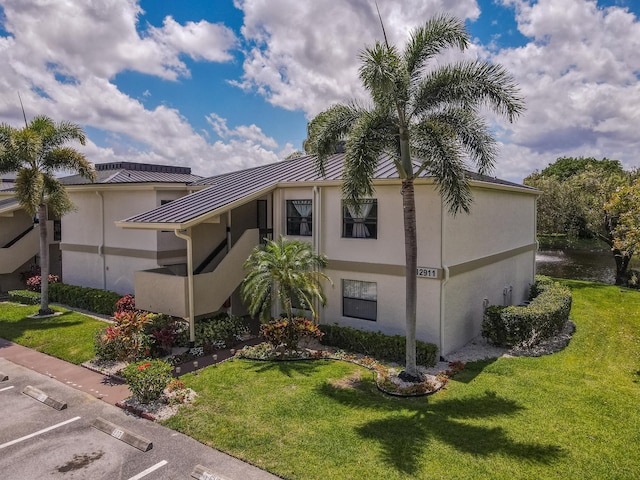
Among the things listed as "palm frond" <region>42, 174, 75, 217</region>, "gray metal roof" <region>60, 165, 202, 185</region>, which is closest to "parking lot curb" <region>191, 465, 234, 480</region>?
"palm frond" <region>42, 174, 75, 217</region>

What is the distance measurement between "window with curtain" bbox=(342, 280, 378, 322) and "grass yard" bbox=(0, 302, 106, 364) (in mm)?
8931

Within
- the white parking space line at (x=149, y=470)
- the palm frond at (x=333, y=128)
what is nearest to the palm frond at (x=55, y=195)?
the palm frond at (x=333, y=128)

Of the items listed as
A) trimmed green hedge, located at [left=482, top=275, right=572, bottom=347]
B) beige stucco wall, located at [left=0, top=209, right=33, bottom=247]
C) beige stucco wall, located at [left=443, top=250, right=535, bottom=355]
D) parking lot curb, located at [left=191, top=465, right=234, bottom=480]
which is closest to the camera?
parking lot curb, located at [left=191, top=465, right=234, bottom=480]

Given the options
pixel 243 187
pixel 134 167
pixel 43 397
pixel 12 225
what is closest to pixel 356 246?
pixel 243 187

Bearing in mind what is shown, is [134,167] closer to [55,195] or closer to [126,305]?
[55,195]

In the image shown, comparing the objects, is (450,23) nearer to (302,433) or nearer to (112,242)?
(302,433)

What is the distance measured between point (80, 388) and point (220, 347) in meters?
4.45

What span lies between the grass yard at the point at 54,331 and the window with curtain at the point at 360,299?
8931 millimetres

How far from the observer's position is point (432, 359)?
1319cm

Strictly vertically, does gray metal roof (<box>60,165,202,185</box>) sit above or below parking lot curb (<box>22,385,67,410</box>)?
above

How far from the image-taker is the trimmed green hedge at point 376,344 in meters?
13.2

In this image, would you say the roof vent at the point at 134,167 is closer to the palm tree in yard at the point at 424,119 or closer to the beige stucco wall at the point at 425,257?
the beige stucco wall at the point at 425,257

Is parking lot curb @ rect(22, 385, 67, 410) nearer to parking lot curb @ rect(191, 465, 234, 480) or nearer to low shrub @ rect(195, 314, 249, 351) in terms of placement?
low shrub @ rect(195, 314, 249, 351)

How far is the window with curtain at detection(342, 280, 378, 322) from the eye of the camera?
15.3m
